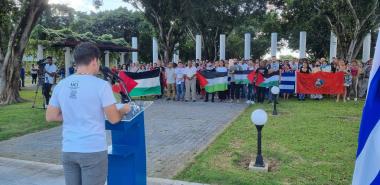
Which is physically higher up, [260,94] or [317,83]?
[317,83]

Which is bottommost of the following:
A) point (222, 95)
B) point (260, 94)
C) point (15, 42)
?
point (222, 95)

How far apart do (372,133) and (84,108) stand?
7.07ft

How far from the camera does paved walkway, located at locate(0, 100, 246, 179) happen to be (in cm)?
699

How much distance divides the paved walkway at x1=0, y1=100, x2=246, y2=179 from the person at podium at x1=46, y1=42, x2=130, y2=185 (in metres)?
2.83

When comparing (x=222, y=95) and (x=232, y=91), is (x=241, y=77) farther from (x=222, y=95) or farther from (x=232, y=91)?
(x=222, y=95)

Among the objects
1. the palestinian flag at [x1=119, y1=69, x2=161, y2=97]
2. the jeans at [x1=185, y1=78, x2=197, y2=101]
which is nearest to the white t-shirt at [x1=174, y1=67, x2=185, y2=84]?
the jeans at [x1=185, y1=78, x2=197, y2=101]

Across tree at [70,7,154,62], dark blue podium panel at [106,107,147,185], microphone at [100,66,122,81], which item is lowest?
dark blue podium panel at [106,107,147,185]

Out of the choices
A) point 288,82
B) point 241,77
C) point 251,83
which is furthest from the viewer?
point 288,82

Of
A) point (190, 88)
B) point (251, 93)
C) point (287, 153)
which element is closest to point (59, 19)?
point (190, 88)

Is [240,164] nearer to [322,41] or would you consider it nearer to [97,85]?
[97,85]

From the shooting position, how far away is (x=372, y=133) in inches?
94.7

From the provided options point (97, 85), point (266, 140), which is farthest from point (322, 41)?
point (97, 85)

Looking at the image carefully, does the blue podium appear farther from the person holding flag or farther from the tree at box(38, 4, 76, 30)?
the tree at box(38, 4, 76, 30)

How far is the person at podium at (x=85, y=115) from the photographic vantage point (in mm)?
3195
